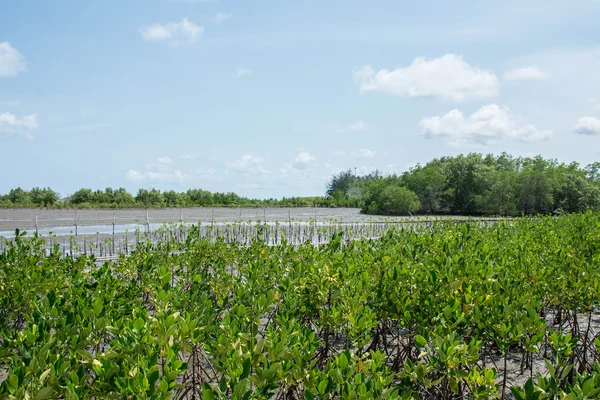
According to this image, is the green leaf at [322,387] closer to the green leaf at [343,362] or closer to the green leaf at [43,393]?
the green leaf at [343,362]

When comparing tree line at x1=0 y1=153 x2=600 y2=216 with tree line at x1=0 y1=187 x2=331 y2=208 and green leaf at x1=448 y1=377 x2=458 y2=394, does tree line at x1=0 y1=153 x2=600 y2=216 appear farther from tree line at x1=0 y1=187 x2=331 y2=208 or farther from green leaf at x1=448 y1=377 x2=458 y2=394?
green leaf at x1=448 y1=377 x2=458 y2=394

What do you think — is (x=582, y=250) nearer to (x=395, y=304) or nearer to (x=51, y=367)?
(x=395, y=304)

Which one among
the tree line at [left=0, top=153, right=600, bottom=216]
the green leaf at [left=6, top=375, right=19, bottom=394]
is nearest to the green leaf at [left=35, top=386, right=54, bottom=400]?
the green leaf at [left=6, top=375, right=19, bottom=394]

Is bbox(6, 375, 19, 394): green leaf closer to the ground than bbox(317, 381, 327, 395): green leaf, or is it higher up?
higher up

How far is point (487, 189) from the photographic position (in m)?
47.3

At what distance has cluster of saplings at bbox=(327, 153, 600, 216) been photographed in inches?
1642

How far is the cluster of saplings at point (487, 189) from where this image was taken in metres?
41.7

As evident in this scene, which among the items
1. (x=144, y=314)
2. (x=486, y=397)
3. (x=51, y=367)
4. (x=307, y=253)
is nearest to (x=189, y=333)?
(x=144, y=314)

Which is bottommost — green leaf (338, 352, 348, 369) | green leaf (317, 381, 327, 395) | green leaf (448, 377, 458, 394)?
green leaf (448, 377, 458, 394)

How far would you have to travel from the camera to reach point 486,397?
105 inches

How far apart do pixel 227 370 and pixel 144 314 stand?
94 cm

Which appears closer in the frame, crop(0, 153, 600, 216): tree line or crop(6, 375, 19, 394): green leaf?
crop(6, 375, 19, 394): green leaf

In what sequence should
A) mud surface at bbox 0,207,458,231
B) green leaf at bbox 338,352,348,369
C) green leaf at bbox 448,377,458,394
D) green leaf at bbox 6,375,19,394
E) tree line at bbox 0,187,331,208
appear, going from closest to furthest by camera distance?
green leaf at bbox 6,375,19,394, green leaf at bbox 338,352,348,369, green leaf at bbox 448,377,458,394, mud surface at bbox 0,207,458,231, tree line at bbox 0,187,331,208

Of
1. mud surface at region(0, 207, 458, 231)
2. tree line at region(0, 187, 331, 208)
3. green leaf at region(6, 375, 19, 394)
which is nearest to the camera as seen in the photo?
green leaf at region(6, 375, 19, 394)
